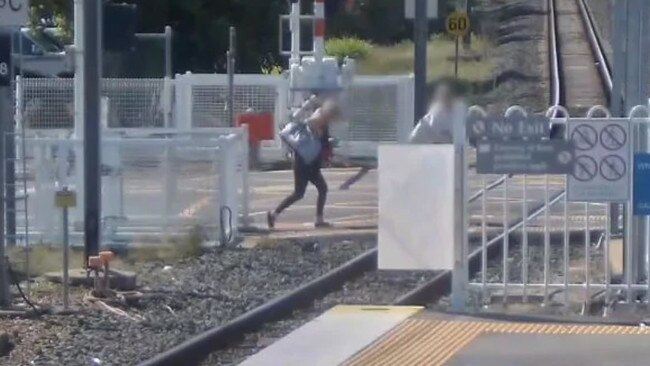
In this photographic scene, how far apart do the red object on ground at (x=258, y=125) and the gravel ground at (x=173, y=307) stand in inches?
393

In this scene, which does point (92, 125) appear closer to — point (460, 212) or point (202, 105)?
point (460, 212)

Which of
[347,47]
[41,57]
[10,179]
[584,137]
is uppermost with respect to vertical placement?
[347,47]

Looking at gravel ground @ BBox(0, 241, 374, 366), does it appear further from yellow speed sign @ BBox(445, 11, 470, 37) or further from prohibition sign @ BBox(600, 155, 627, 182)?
yellow speed sign @ BBox(445, 11, 470, 37)

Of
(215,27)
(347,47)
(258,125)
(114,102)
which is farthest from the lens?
(215,27)

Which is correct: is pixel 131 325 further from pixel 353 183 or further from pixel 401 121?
pixel 401 121

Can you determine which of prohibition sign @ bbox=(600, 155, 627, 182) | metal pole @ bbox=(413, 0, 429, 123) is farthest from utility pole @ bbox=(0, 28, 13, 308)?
metal pole @ bbox=(413, 0, 429, 123)

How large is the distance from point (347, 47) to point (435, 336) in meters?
28.6

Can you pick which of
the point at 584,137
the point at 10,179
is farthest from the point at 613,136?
the point at 10,179

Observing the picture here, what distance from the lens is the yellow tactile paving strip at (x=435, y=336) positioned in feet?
33.3

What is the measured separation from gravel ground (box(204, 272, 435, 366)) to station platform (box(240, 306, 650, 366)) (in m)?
0.39

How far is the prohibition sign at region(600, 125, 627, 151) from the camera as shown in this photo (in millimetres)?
11461

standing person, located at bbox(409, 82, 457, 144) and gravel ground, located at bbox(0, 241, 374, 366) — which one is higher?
standing person, located at bbox(409, 82, 457, 144)

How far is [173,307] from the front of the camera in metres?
13.2

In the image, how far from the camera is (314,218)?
2033 cm
